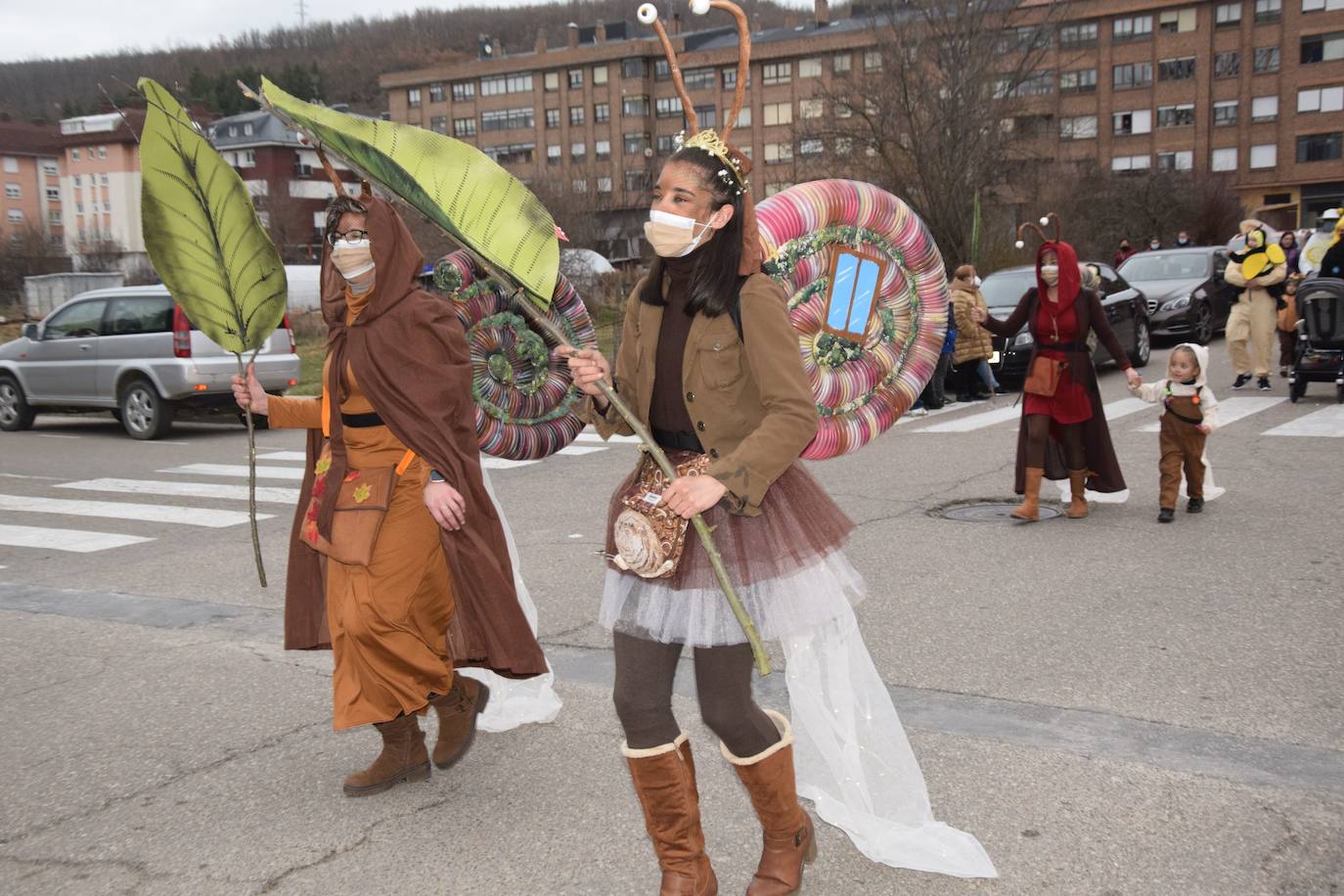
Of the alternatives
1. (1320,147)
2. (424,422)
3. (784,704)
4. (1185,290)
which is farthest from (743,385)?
(1320,147)

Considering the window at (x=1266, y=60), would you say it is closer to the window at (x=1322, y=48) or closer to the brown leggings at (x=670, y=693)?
the window at (x=1322, y=48)

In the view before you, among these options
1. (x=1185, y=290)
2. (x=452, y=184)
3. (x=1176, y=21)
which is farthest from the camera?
(x=1176, y=21)

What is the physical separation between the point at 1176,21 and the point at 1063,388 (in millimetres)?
70609

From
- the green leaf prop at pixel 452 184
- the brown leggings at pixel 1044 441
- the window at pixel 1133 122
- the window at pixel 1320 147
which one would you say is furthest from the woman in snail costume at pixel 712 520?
the window at pixel 1133 122

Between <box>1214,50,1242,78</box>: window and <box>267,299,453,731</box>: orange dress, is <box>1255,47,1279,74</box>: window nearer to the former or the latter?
<box>1214,50,1242,78</box>: window

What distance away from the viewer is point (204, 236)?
4379 mm

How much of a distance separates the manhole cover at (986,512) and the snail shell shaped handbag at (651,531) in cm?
578

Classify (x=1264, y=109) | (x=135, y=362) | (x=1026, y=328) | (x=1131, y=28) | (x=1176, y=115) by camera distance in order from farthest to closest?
(x=1131, y=28), (x=1176, y=115), (x=1264, y=109), (x=1026, y=328), (x=135, y=362)

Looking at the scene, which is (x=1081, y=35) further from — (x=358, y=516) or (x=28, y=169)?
(x=28, y=169)

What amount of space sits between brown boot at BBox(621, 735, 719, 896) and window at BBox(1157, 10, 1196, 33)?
76.2 meters

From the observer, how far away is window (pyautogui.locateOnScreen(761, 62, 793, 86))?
85000 mm

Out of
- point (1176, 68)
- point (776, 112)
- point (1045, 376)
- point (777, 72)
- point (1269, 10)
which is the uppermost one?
point (777, 72)

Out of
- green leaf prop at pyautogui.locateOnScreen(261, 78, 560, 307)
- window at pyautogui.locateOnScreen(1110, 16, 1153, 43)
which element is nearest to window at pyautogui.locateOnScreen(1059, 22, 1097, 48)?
window at pyautogui.locateOnScreen(1110, 16, 1153, 43)

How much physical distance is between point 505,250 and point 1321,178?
7336 centimetres
